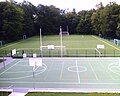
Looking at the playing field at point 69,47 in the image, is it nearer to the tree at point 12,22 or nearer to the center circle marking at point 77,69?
the tree at point 12,22

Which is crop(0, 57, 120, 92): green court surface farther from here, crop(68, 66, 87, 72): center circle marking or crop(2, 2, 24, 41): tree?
crop(2, 2, 24, 41): tree

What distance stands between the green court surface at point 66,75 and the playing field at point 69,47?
7.97ft

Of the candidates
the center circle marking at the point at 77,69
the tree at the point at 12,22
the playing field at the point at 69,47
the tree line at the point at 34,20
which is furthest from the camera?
the tree line at the point at 34,20

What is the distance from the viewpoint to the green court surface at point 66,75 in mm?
11664

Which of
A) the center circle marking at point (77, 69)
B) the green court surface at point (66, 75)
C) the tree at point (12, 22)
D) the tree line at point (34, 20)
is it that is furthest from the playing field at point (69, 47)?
the center circle marking at point (77, 69)

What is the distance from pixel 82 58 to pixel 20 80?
22.1ft

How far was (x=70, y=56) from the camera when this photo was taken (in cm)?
1941

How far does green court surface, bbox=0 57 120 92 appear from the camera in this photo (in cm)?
1166

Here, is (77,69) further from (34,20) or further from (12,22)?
(12,22)

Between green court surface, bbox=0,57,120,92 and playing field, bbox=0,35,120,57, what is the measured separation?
2.43 metres

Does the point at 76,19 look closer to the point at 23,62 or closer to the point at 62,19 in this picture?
the point at 62,19

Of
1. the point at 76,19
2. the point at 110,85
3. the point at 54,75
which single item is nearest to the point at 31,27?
the point at 76,19

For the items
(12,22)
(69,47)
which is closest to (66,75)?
(69,47)

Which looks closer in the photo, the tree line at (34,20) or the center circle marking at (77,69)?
the center circle marking at (77,69)
